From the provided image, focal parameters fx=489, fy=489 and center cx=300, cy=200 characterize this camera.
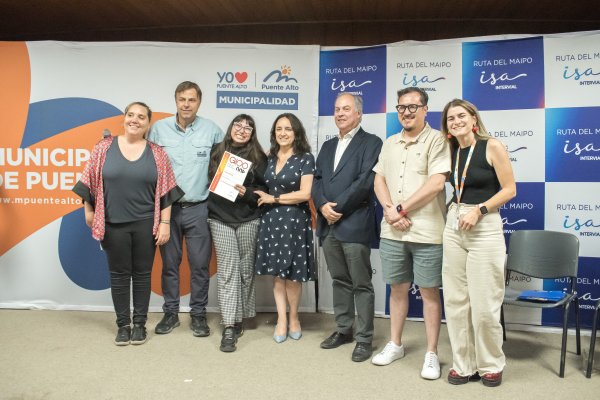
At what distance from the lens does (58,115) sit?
391cm

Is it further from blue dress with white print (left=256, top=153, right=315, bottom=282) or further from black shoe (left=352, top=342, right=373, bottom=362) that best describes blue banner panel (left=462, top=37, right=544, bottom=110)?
black shoe (left=352, top=342, right=373, bottom=362)

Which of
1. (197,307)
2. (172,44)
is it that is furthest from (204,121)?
(197,307)

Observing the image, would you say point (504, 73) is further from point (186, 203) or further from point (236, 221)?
point (186, 203)

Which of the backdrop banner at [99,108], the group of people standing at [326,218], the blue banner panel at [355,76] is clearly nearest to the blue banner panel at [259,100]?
the backdrop banner at [99,108]

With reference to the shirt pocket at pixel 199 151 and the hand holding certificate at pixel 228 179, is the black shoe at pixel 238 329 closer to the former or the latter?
the hand holding certificate at pixel 228 179

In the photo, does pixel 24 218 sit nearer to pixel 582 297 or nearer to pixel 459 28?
pixel 459 28

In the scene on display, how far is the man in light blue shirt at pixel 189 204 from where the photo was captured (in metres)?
3.41

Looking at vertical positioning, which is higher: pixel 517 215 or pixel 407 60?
pixel 407 60

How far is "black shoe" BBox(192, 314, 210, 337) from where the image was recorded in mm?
3361

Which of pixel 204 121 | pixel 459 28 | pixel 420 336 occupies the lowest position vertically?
pixel 420 336

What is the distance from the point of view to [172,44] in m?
3.89

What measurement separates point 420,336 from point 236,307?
4.27 feet

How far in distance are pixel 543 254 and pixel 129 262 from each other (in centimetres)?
267

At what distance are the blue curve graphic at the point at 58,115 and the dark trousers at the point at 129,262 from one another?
127cm
